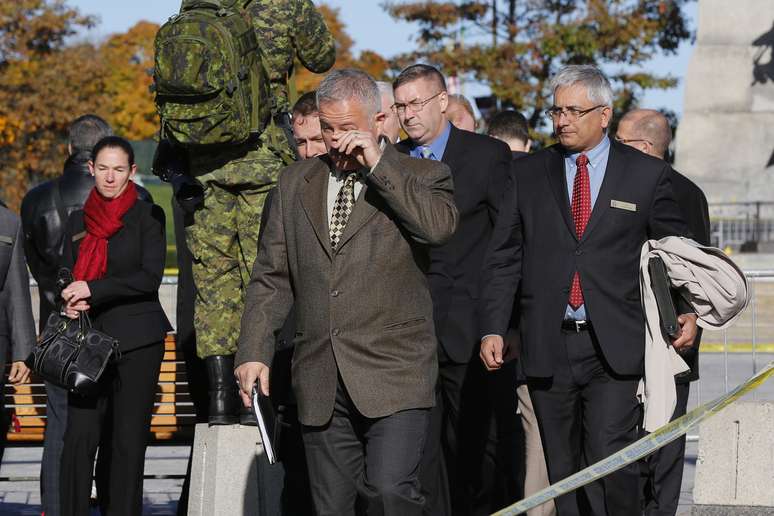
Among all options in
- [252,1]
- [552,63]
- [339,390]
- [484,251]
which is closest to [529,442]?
[484,251]

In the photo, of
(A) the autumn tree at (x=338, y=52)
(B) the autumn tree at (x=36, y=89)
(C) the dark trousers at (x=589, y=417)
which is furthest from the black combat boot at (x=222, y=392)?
(A) the autumn tree at (x=338, y=52)

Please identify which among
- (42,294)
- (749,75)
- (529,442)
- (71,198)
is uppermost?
(749,75)

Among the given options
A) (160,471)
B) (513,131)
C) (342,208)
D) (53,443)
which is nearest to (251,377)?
(342,208)

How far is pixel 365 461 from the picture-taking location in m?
5.96

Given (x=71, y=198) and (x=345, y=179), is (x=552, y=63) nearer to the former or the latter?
(x=71, y=198)

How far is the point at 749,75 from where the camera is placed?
36000 millimetres

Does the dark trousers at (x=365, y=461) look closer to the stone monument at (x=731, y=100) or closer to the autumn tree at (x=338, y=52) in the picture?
the stone monument at (x=731, y=100)

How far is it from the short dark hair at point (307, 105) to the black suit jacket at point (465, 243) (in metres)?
0.63

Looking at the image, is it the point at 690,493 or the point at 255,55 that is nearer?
the point at 255,55

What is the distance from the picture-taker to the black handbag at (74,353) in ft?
24.9

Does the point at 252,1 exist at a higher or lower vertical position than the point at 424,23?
lower

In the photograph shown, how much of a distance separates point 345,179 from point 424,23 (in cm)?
3026

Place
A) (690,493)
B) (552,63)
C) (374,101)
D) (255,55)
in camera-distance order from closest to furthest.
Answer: (374,101) → (255,55) → (690,493) → (552,63)

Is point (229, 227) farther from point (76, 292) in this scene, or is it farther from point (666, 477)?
point (666, 477)
